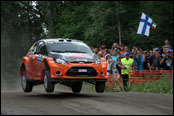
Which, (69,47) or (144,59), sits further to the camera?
(144,59)

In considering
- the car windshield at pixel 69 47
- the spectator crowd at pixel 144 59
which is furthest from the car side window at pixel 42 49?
the spectator crowd at pixel 144 59

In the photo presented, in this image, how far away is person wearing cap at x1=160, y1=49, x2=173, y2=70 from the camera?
1927 centimetres

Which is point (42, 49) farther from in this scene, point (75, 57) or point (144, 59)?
point (144, 59)

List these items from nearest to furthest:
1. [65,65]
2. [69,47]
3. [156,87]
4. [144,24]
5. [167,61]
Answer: [65,65], [69,47], [156,87], [167,61], [144,24]

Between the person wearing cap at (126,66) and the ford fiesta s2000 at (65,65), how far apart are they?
4.51 meters

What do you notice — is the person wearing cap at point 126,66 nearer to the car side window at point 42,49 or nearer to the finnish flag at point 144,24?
the finnish flag at point 144,24

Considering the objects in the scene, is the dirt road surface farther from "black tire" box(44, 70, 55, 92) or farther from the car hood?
the car hood

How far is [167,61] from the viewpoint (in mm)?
19609

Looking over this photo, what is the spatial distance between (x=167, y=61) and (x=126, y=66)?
264 centimetres

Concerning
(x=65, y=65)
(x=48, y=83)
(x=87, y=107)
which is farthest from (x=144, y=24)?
(x=87, y=107)

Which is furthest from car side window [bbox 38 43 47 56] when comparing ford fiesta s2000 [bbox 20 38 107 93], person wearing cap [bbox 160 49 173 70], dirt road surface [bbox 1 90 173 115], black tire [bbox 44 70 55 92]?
person wearing cap [bbox 160 49 173 70]

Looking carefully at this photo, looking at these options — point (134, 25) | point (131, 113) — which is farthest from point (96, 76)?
point (134, 25)

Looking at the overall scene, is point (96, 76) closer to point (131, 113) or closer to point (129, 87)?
point (131, 113)

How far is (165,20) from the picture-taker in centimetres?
2983
